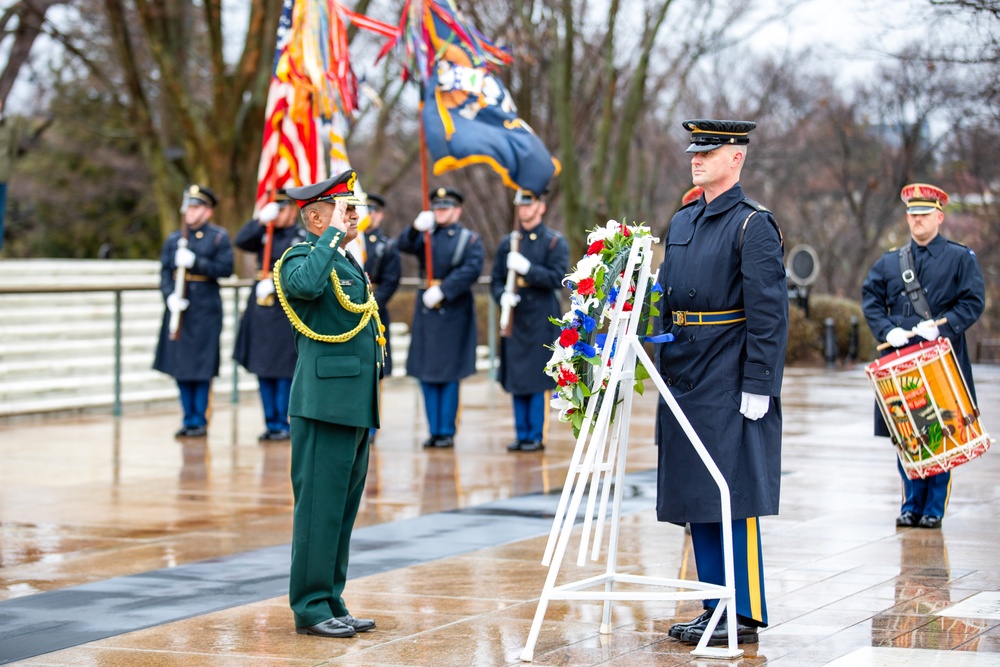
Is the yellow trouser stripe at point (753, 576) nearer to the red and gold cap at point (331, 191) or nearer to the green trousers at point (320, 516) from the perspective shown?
the green trousers at point (320, 516)

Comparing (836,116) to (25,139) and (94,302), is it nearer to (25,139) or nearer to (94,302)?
(25,139)

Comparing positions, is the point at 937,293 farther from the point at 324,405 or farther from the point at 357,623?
the point at 357,623

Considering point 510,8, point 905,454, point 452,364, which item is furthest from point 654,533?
point 510,8

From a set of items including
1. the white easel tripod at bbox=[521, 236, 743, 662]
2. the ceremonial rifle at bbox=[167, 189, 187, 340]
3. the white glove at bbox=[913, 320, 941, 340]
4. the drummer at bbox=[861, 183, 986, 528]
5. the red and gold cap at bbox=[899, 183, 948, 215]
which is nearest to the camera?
the white easel tripod at bbox=[521, 236, 743, 662]

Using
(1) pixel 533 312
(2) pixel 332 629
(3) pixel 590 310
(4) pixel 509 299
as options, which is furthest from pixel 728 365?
(1) pixel 533 312

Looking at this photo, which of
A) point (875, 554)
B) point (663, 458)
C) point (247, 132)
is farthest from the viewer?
point (247, 132)

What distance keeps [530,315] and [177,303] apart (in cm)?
315

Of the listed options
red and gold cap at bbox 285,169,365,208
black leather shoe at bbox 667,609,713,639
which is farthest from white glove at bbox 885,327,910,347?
red and gold cap at bbox 285,169,365,208

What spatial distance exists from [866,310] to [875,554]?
5.44 ft

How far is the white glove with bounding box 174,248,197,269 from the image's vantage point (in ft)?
41.6

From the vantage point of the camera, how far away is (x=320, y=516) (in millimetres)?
5922

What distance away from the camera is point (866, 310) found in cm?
852

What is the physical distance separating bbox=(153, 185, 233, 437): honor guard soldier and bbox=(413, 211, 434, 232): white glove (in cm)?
178

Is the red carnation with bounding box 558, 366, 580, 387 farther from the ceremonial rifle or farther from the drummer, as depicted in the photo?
the ceremonial rifle
